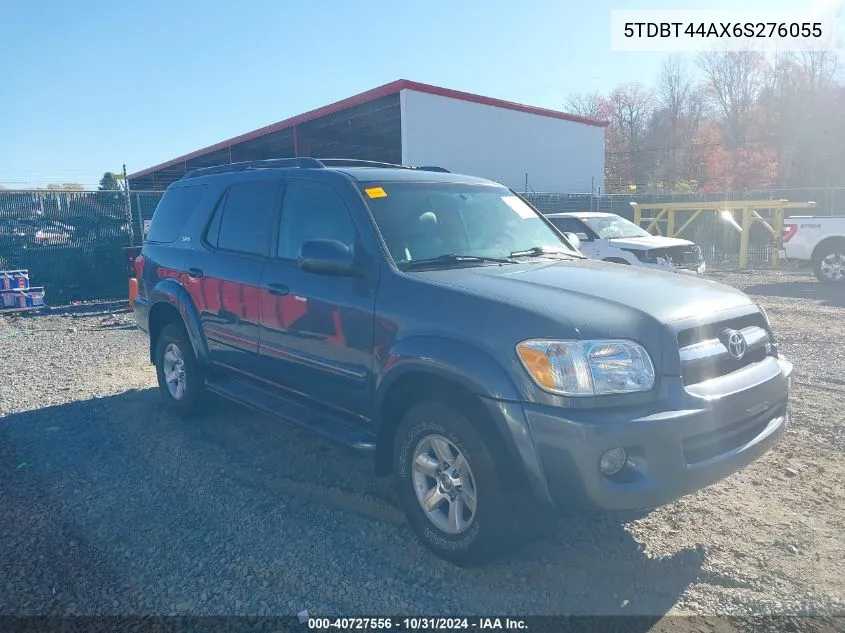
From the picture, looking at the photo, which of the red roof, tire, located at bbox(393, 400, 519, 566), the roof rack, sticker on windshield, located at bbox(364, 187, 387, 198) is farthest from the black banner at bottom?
the red roof

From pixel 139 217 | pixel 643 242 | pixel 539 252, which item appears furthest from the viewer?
pixel 139 217

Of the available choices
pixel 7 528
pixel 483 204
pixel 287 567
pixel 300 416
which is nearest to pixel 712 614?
pixel 287 567

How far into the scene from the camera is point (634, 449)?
114 inches

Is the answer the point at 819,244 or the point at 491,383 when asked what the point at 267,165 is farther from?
the point at 819,244

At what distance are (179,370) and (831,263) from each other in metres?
13.6

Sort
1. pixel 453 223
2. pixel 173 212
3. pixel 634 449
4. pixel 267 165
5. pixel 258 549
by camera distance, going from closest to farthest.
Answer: pixel 634 449 → pixel 258 549 → pixel 453 223 → pixel 267 165 → pixel 173 212

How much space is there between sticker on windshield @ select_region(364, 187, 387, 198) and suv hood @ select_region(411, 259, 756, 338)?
720 millimetres

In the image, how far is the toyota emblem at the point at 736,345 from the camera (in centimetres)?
330

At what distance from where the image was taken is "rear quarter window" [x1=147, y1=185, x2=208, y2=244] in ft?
18.8

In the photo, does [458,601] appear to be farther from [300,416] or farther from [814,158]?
[814,158]

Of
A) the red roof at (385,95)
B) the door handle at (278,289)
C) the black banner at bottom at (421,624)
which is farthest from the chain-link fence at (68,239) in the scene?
the black banner at bottom at (421,624)

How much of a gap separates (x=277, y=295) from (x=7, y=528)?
2.06 meters

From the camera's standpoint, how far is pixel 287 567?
11.1 ft

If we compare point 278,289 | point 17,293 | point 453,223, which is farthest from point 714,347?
point 17,293
